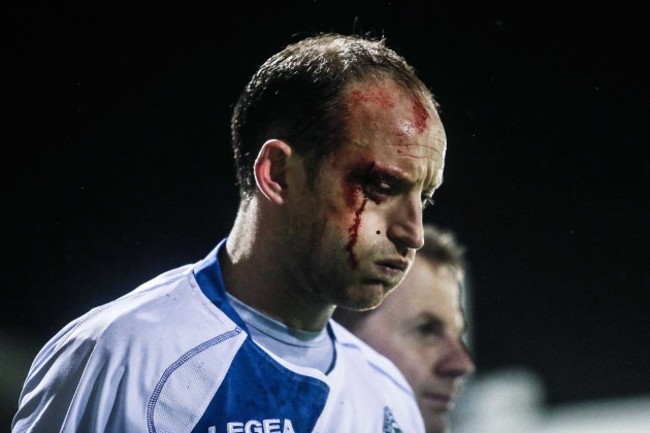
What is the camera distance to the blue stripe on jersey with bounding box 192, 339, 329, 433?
3.92ft

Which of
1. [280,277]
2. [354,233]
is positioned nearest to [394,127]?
[354,233]

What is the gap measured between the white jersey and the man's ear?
16 cm

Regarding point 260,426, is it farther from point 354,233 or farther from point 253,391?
point 354,233

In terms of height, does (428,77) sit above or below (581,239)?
above

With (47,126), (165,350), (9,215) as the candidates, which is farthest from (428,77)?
(165,350)

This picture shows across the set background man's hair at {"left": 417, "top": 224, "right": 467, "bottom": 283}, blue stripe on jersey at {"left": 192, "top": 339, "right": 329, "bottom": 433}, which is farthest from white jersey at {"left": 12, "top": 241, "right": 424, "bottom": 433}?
background man's hair at {"left": 417, "top": 224, "right": 467, "bottom": 283}

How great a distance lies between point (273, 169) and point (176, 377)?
0.35 metres

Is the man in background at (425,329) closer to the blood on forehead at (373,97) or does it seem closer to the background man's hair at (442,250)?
the background man's hair at (442,250)

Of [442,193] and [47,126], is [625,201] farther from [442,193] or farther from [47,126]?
[47,126]

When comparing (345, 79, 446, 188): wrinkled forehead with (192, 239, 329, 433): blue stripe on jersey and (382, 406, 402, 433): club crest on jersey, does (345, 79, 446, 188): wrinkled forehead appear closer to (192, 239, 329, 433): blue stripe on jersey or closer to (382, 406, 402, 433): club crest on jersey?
(192, 239, 329, 433): blue stripe on jersey

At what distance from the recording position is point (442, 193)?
2473 mm

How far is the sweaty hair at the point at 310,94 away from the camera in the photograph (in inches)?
49.9

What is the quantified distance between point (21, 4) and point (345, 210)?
1.12 m

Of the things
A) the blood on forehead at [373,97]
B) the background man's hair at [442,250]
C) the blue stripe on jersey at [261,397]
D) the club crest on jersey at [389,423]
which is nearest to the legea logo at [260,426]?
the blue stripe on jersey at [261,397]
